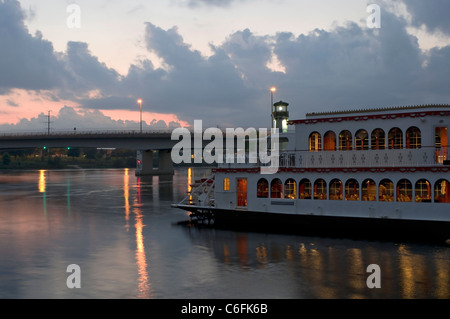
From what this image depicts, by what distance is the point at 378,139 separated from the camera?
2450 cm

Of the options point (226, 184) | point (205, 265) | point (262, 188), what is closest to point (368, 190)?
point (262, 188)

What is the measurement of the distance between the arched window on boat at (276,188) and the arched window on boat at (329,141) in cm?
354

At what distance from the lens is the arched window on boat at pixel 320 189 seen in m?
25.8

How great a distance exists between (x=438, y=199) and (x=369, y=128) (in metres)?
5.09

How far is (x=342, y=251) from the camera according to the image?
21.7 m

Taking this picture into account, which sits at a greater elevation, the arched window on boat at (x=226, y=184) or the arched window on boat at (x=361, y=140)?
the arched window on boat at (x=361, y=140)

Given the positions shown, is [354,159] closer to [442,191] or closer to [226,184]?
[442,191]

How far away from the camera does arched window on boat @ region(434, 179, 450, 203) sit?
2269 cm

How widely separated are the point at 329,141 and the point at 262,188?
16.5ft

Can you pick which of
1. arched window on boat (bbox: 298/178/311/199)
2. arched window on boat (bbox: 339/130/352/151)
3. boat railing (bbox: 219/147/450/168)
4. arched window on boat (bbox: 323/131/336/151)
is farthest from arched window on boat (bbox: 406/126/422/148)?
arched window on boat (bbox: 298/178/311/199)

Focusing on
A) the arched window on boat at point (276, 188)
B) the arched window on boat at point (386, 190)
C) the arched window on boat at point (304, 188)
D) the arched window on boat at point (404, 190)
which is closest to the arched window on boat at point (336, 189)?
the arched window on boat at point (304, 188)

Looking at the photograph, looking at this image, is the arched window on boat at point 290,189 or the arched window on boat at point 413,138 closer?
the arched window on boat at point 413,138

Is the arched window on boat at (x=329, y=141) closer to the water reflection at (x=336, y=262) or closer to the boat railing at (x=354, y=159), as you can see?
the boat railing at (x=354, y=159)
